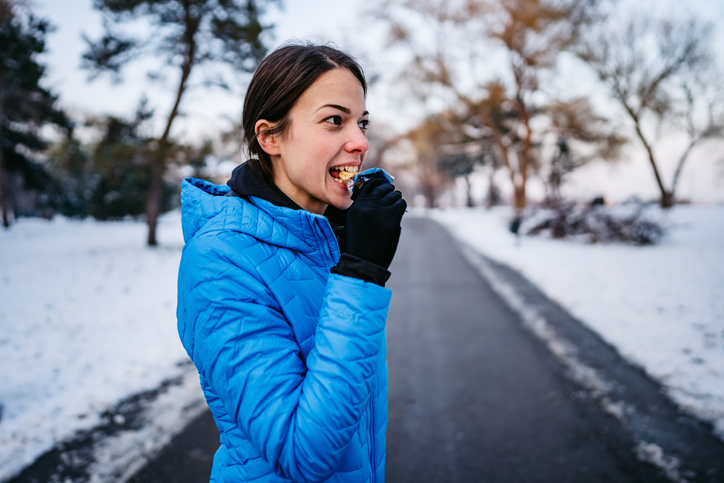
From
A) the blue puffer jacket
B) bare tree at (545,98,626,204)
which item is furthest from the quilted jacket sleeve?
bare tree at (545,98,626,204)

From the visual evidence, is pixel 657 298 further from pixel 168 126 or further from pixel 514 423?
pixel 168 126

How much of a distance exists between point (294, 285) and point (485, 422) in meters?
2.81

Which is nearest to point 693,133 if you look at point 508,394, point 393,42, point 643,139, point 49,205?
point 643,139

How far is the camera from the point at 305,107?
1205mm

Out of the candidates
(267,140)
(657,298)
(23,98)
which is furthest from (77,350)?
(23,98)

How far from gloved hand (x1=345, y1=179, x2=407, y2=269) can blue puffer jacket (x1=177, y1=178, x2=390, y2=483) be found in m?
0.10

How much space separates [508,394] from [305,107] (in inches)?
136

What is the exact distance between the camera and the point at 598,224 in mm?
12367

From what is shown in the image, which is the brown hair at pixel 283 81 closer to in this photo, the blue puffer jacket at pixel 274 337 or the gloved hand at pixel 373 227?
the blue puffer jacket at pixel 274 337

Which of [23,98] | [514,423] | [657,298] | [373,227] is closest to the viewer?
[373,227]

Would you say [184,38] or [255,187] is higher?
[184,38]

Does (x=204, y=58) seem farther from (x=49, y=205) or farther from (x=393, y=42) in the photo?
(x=49, y=205)

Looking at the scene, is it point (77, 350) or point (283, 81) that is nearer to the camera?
point (283, 81)

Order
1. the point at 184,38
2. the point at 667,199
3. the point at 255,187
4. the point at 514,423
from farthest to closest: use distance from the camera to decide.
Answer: the point at 667,199, the point at 184,38, the point at 514,423, the point at 255,187
